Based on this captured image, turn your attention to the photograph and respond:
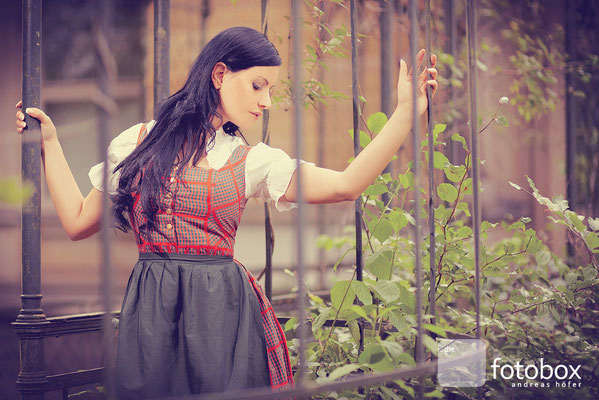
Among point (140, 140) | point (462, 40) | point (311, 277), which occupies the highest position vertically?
point (462, 40)

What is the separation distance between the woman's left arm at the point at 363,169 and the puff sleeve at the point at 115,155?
48 centimetres

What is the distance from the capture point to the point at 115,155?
68.0 inches

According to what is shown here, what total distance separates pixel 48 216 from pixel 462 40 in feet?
20.1

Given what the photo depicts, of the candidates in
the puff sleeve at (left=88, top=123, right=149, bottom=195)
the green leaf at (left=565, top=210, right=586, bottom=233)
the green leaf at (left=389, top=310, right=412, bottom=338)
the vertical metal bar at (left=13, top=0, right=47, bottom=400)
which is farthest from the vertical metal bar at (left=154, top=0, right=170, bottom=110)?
the green leaf at (left=565, top=210, right=586, bottom=233)

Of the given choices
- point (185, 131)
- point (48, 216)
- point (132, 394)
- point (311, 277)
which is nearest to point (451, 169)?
point (185, 131)

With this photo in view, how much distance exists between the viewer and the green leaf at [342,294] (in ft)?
5.81

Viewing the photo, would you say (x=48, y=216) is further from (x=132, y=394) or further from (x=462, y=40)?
(x=132, y=394)

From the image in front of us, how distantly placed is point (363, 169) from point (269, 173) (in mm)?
254

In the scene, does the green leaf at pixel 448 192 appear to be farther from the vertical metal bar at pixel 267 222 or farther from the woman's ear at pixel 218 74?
the woman's ear at pixel 218 74

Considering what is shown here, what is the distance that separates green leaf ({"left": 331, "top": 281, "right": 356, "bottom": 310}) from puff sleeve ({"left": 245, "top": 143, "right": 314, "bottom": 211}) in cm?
29

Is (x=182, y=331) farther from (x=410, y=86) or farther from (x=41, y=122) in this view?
(x=410, y=86)

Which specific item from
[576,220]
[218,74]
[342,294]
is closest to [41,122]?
[218,74]

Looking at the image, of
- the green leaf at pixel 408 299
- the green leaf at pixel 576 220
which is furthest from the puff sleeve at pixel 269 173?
the green leaf at pixel 576 220

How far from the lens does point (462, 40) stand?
3869 mm
